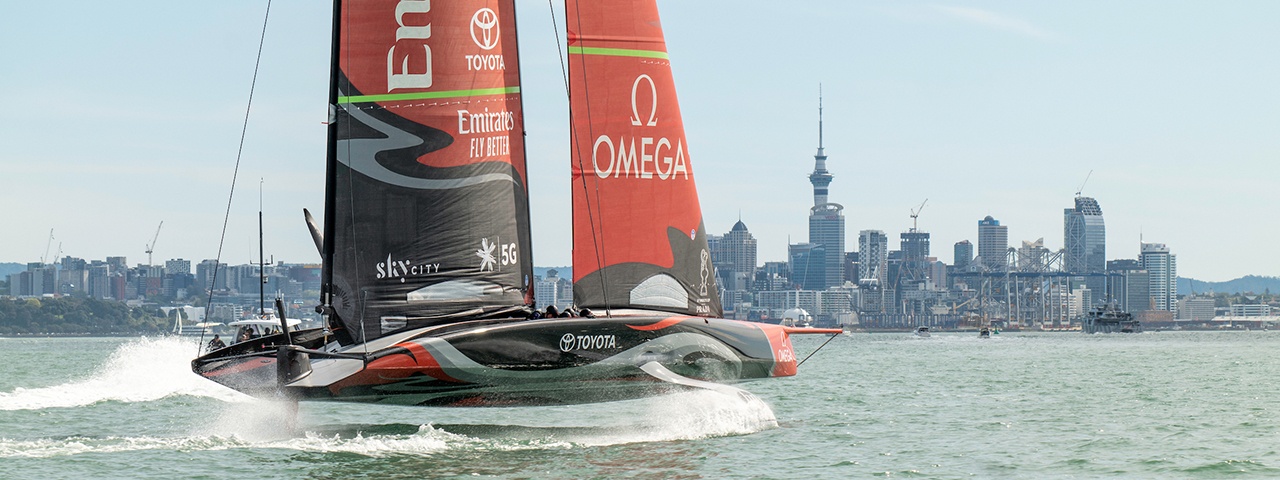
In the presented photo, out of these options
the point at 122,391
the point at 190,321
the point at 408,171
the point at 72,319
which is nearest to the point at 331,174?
the point at 408,171

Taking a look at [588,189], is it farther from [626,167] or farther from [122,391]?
[122,391]

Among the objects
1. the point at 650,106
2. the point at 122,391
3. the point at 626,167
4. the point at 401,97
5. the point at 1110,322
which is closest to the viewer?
the point at 401,97

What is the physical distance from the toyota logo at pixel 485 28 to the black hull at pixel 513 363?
307cm

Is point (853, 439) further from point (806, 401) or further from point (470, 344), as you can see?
point (806, 401)

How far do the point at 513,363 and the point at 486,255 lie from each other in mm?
1713

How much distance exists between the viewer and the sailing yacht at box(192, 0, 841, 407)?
14328mm

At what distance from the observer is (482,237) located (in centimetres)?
1553

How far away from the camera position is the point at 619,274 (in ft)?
53.1

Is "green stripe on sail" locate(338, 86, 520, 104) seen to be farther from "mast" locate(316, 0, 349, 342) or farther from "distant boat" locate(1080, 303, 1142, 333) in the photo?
"distant boat" locate(1080, 303, 1142, 333)

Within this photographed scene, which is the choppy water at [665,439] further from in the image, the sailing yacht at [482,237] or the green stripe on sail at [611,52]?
the green stripe on sail at [611,52]

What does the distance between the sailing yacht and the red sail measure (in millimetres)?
22

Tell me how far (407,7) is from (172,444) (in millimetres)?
5469

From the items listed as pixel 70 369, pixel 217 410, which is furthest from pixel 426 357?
pixel 70 369

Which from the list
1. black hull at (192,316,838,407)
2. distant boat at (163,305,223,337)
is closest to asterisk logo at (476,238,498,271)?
black hull at (192,316,838,407)
